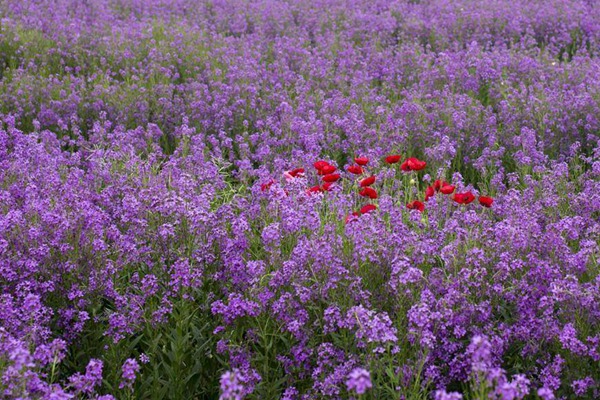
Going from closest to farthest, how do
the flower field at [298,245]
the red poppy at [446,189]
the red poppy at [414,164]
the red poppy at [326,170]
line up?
the flower field at [298,245], the red poppy at [446,189], the red poppy at [326,170], the red poppy at [414,164]

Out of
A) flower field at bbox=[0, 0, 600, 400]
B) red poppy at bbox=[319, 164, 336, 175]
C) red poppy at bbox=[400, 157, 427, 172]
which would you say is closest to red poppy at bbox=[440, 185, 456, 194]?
flower field at bbox=[0, 0, 600, 400]

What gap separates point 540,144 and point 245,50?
4.02 meters

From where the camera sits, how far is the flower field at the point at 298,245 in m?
2.95

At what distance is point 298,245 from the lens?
346 centimetres

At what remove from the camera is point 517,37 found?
34.3 feet

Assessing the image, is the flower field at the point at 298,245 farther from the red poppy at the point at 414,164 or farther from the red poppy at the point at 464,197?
the red poppy at the point at 464,197

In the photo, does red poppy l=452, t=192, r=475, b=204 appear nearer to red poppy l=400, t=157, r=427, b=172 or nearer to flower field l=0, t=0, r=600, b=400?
flower field l=0, t=0, r=600, b=400

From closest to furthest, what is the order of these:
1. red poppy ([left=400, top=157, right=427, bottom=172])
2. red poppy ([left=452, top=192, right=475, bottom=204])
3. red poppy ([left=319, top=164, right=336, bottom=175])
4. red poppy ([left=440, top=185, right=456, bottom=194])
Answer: red poppy ([left=452, top=192, right=475, bottom=204]) → red poppy ([left=440, top=185, right=456, bottom=194]) → red poppy ([left=319, top=164, right=336, bottom=175]) → red poppy ([left=400, top=157, right=427, bottom=172])

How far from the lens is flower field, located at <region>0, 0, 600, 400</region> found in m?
2.95

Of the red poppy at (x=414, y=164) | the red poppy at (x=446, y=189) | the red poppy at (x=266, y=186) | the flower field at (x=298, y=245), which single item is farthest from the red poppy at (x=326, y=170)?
the red poppy at (x=446, y=189)

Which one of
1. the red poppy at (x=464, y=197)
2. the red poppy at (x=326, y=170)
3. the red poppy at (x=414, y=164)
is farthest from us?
the red poppy at (x=414, y=164)

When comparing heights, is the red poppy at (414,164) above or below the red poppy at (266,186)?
above

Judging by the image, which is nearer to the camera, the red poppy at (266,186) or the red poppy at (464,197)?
the red poppy at (464,197)

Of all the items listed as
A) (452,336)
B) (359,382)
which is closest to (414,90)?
(452,336)
